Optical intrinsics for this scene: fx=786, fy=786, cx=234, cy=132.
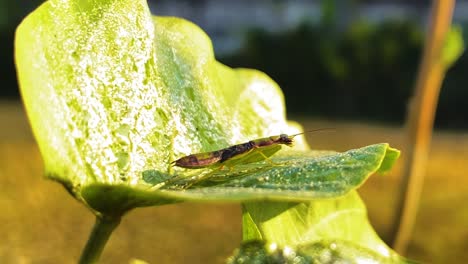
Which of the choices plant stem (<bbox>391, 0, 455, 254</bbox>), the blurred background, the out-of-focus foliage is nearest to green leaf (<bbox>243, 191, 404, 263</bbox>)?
the blurred background

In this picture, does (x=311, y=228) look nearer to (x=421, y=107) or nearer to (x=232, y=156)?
(x=232, y=156)

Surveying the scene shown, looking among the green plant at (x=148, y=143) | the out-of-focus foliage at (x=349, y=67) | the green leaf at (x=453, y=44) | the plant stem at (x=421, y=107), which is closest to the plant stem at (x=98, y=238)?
the green plant at (x=148, y=143)

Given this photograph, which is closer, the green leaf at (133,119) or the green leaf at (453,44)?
the green leaf at (133,119)

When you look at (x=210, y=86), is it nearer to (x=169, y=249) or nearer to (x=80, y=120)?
(x=80, y=120)

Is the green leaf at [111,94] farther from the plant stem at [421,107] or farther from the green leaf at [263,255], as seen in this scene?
the plant stem at [421,107]

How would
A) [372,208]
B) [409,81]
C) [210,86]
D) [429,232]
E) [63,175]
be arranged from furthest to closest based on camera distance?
[409,81]
[372,208]
[429,232]
[210,86]
[63,175]

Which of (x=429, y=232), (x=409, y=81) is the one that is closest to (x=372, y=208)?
(x=429, y=232)
